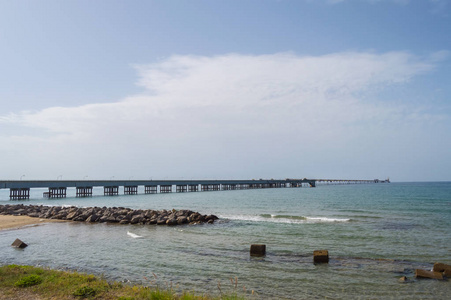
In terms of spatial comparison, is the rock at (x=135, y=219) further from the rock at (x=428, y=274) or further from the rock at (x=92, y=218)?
the rock at (x=428, y=274)

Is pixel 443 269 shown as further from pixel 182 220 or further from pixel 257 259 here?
pixel 182 220

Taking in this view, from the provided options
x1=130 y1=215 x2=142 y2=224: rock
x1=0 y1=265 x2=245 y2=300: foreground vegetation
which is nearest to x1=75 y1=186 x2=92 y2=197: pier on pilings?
x1=130 y1=215 x2=142 y2=224: rock

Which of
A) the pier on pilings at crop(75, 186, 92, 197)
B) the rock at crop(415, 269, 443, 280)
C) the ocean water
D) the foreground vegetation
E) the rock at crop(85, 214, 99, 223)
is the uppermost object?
the foreground vegetation

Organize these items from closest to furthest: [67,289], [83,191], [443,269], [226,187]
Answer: [67,289] → [443,269] → [83,191] → [226,187]

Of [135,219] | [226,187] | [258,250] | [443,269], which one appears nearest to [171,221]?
[135,219]

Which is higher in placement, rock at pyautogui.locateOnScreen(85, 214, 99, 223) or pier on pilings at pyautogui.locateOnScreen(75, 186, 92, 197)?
rock at pyautogui.locateOnScreen(85, 214, 99, 223)

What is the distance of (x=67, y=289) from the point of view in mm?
9211

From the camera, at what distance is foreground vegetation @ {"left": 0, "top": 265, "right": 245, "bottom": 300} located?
8508 mm

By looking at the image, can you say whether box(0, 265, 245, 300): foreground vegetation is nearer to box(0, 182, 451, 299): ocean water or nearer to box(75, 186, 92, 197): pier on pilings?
box(0, 182, 451, 299): ocean water

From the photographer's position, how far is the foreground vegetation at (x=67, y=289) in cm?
851

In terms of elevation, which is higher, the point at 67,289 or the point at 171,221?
the point at 67,289

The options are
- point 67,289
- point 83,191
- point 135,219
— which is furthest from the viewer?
point 83,191

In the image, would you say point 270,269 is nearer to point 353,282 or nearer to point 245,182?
point 353,282

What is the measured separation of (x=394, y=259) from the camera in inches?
581
